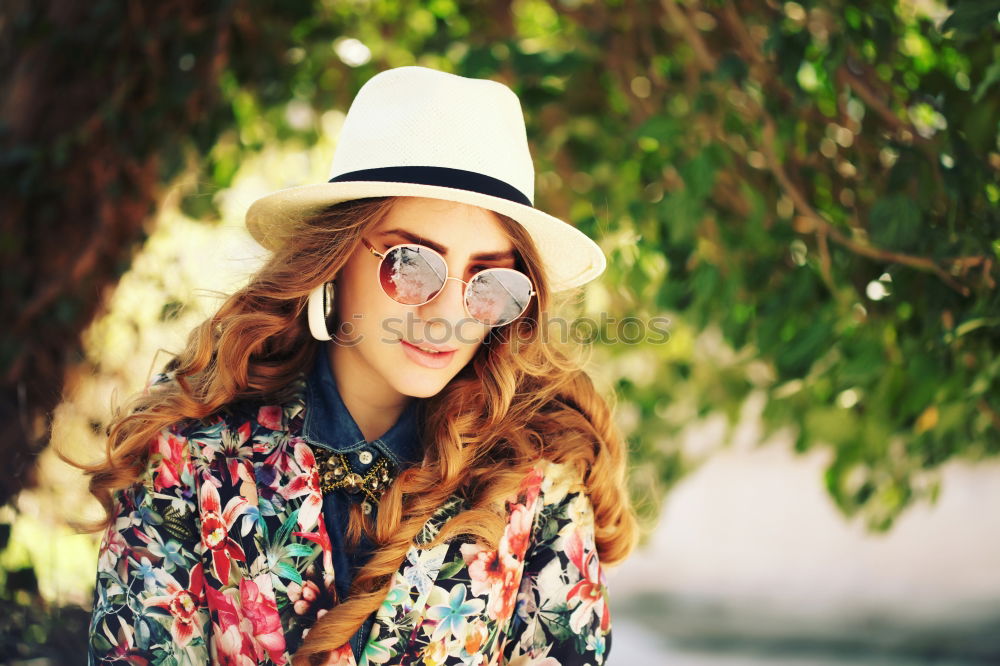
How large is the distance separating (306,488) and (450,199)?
0.64m

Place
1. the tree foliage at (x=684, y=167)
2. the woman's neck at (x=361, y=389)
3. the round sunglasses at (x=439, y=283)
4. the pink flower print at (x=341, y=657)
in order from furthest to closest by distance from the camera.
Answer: the tree foliage at (x=684, y=167) → the woman's neck at (x=361, y=389) → the round sunglasses at (x=439, y=283) → the pink flower print at (x=341, y=657)

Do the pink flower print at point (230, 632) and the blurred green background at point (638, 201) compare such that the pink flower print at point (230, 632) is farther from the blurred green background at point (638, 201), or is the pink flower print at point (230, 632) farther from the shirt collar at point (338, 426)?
the blurred green background at point (638, 201)

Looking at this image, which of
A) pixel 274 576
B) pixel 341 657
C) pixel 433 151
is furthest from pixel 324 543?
pixel 433 151

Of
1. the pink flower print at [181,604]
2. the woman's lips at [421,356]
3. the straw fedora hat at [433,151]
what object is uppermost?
the straw fedora hat at [433,151]

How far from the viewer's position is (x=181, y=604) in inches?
71.4

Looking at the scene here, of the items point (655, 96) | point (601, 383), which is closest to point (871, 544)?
point (655, 96)

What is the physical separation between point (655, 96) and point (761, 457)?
551cm

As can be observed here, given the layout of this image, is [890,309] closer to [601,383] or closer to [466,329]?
[601,383]

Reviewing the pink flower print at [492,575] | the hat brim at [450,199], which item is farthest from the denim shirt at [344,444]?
the hat brim at [450,199]

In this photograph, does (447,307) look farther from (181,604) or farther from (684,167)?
(684,167)

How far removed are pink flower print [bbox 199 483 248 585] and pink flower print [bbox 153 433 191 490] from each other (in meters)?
0.06

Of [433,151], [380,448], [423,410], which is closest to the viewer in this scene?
[433,151]

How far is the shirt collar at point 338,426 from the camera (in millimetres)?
1978

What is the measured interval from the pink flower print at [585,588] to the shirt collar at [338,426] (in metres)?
0.39
